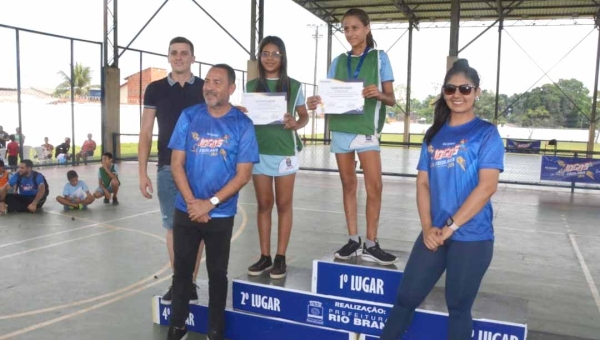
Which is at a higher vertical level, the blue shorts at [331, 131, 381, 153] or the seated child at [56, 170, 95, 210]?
the blue shorts at [331, 131, 381, 153]

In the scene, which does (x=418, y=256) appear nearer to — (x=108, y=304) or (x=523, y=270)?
(x=108, y=304)

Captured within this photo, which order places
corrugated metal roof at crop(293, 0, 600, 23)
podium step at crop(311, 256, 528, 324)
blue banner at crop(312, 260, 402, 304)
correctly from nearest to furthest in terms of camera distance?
podium step at crop(311, 256, 528, 324)
blue banner at crop(312, 260, 402, 304)
corrugated metal roof at crop(293, 0, 600, 23)

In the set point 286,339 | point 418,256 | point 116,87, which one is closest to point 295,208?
point 286,339

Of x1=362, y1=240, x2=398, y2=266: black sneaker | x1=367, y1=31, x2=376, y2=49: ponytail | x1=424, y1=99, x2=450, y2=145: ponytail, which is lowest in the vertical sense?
x1=362, y1=240, x2=398, y2=266: black sneaker

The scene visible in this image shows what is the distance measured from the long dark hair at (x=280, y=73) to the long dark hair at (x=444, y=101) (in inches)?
46.4

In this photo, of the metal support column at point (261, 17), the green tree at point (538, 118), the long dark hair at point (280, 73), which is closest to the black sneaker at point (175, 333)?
the long dark hair at point (280, 73)

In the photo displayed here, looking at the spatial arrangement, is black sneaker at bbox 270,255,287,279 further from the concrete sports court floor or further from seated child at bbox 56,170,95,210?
seated child at bbox 56,170,95,210

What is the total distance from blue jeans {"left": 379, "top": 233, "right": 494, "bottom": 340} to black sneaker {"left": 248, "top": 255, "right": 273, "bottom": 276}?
4.15ft

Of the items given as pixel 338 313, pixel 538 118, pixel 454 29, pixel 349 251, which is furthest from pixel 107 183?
pixel 538 118

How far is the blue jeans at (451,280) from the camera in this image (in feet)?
8.32

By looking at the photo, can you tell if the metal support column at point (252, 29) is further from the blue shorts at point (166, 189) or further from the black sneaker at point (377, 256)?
the black sneaker at point (377, 256)

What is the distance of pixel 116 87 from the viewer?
56.6ft

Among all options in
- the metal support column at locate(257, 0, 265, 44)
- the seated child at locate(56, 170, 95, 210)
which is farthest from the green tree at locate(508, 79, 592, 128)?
the seated child at locate(56, 170, 95, 210)

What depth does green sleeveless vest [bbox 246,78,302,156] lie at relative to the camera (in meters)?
3.63
